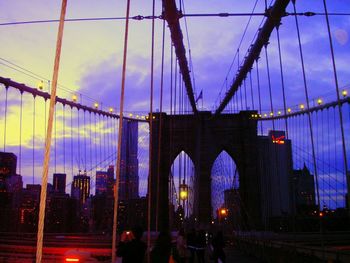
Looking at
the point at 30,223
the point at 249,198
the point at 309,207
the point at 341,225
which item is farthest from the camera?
the point at 309,207

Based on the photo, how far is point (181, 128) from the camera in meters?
40.5

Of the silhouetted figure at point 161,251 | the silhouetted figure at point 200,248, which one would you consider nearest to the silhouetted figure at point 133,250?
the silhouetted figure at point 161,251

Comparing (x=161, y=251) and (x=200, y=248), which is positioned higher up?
(x=161, y=251)

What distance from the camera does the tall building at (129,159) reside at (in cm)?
4021

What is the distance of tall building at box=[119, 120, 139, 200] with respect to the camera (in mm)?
40206

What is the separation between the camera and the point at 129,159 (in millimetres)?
47719

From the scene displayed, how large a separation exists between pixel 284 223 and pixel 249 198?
21.4 ft

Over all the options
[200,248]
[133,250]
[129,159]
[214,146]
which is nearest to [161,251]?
[133,250]

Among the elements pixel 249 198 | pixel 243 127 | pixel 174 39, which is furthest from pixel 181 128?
pixel 174 39

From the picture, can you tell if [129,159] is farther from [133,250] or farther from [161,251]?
[133,250]

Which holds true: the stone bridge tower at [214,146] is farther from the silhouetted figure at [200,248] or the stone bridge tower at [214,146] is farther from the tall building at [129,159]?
the silhouetted figure at [200,248]

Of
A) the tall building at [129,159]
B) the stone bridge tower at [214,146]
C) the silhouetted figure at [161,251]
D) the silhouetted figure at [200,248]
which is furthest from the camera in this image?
the tall building at [129,159]

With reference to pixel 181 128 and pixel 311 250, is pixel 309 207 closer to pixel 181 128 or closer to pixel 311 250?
pixel 181 128

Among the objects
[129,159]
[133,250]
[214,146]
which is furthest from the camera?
[129,159]
